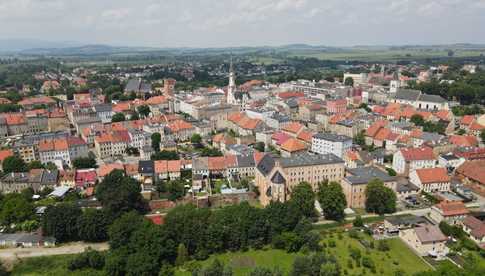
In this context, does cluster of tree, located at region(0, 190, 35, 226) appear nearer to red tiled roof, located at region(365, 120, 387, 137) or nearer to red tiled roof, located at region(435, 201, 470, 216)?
red tiled roof, located at region(435, 201, 470, 216)

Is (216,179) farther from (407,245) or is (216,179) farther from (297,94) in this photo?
(297,94)

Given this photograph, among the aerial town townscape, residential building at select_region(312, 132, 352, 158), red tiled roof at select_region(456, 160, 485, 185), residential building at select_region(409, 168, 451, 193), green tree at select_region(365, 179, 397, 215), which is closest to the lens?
the aerial town townscape

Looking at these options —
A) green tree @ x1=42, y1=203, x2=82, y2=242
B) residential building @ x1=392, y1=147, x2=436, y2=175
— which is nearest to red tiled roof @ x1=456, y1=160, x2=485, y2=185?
residential building @ x1=392, y1=147, x2=436, y2=175

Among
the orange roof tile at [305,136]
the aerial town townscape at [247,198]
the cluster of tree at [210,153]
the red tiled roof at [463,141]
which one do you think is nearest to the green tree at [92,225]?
the aerial town townscape at [247,198]

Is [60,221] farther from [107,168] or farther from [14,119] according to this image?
[14,119]

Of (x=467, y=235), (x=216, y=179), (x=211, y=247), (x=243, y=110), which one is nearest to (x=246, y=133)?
(x=243, y=110)
